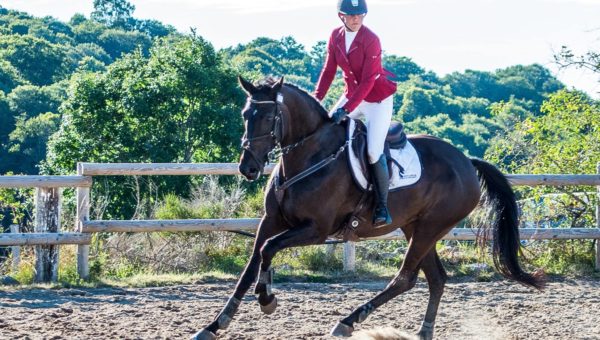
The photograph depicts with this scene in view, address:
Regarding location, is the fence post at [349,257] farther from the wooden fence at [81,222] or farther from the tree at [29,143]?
the tree at [29,143]

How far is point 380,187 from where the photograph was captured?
7598mm

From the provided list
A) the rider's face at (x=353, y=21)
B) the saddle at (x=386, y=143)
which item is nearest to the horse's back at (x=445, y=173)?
the saddle at (x=386, y=143)

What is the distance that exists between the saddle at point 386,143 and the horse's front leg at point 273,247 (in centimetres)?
81

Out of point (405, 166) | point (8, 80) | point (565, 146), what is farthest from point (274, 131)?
point (8, 80)

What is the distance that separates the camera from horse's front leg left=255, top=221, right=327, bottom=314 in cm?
691

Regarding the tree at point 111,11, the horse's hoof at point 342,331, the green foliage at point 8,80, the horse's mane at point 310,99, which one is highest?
the tree at point 111,11

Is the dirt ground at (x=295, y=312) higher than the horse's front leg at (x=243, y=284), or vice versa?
the horse's front leg at (x=243, y=284)

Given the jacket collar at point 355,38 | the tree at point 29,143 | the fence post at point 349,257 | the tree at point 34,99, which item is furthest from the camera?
the tree at point 34,99

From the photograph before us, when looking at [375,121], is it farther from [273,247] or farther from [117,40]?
[117,40]

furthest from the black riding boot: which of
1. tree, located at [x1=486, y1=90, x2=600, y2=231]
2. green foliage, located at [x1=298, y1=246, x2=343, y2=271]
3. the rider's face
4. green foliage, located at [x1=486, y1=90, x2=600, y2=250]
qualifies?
tree, located at [x1=486, y1=90, x2=600, y2=231]

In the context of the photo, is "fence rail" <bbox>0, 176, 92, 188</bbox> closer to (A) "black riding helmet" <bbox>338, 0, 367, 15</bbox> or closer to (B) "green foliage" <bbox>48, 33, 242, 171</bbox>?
(A) "black riding helmet" <bbox>338, 0, 367, 15</bbox>

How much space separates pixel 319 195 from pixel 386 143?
3.38ft

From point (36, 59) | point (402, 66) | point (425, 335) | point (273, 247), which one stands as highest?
point (402, 66)

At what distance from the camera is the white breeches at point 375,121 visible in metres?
7.59
